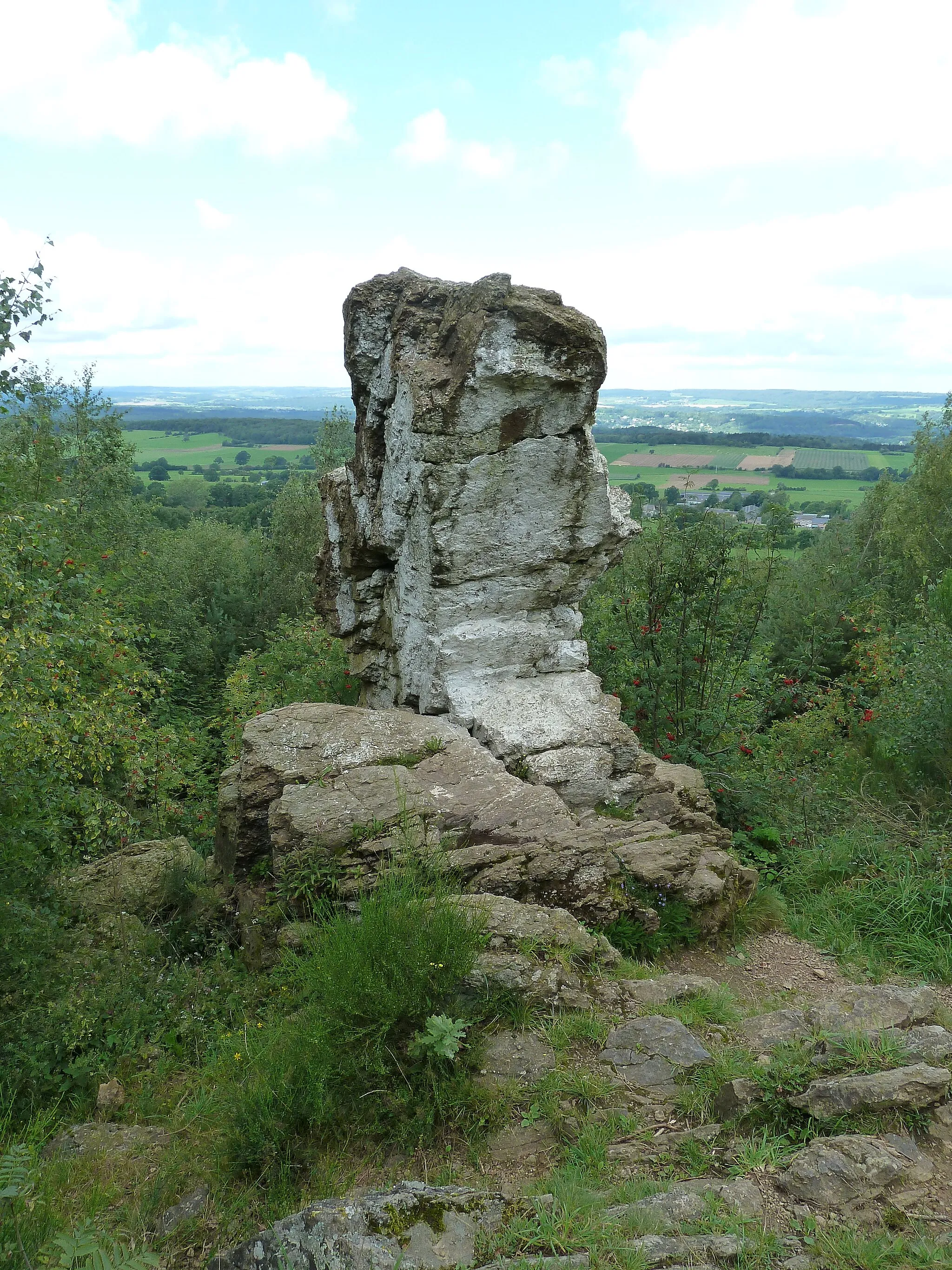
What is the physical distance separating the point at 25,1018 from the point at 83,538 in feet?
36.5

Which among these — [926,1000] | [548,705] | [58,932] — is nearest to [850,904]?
[926,1000]

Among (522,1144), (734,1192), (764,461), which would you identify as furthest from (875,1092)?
(764,461)

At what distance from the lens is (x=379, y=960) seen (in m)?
4.27

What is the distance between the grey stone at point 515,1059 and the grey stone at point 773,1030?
1.20m

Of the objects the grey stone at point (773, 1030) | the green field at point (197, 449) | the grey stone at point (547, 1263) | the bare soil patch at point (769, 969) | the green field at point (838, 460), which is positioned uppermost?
the green field at point (197, 449)

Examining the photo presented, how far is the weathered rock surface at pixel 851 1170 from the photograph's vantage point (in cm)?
349

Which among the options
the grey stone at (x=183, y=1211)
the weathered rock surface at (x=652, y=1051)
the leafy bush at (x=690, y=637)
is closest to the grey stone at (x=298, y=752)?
the grey stone at (x=183, y=1211)

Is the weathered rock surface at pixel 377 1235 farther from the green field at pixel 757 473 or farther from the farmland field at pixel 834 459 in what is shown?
the farmland field at pixel 834 459

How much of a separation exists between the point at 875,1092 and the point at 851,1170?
1.74 feet

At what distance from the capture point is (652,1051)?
4.48 m

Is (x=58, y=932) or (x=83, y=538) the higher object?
(x=83, y=538)

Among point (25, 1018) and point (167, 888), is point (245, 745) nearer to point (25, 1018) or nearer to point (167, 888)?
point (167, 888)

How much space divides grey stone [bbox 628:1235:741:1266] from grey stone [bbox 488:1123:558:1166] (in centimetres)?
74

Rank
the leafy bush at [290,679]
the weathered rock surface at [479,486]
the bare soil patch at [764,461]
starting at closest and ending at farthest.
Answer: the weathered rock surface at [479,486] → the leafy bush at [290,679] → the bare soil patch at [764,461]
